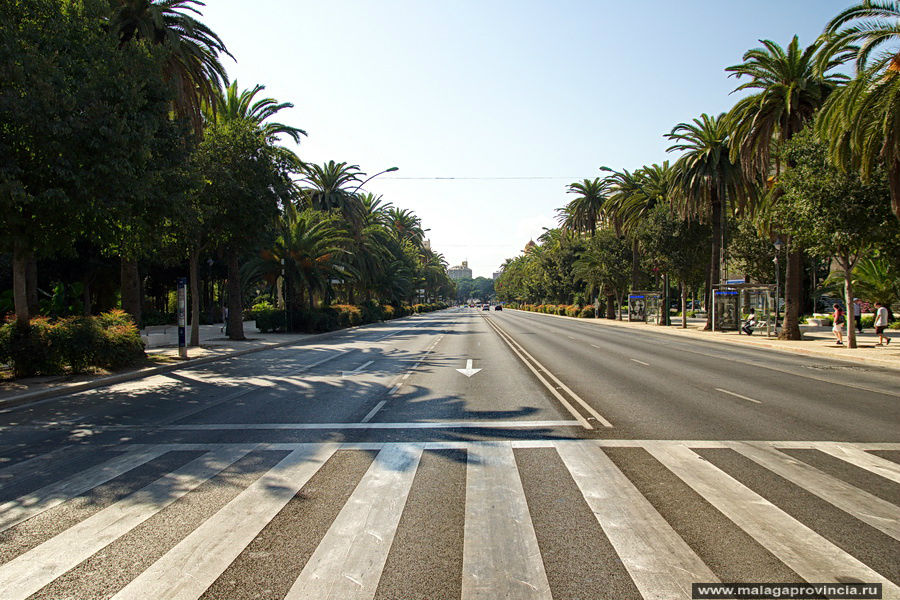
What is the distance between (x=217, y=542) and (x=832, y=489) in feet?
17.3

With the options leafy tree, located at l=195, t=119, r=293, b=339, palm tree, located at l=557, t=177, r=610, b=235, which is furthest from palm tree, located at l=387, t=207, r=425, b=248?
leafy tree, located at l=195, t=119, r=293, b=339

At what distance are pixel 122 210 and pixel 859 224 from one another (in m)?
21.8

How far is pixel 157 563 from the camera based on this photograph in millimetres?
3920

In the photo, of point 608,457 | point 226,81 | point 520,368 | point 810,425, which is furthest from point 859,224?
point 226,81

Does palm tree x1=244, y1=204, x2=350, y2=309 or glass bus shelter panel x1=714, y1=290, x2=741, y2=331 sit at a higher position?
palm tree x1=244, y1=204, x2=350, y2=309

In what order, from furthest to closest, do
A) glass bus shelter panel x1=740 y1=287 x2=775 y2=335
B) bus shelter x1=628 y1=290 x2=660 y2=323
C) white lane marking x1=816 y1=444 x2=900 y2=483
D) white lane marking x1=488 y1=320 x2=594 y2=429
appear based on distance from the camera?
bus shelter x1=628 y1=290 x2=660 y2=323, glass bus shelter panel x1=740 y1=287 x2=775 y2=335, white lane marking x1=488 y1=320 x2=594 y2=429, white lane marking x1=816 y1=444 x2=900 y2=483

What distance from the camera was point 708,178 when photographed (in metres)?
33.6

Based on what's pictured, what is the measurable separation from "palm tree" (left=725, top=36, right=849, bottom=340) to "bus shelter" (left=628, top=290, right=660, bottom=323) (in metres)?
20.8

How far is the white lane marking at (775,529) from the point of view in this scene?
369cm

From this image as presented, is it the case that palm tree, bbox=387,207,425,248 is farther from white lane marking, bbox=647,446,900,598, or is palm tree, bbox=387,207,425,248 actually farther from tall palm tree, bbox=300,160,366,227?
white lane marking, bbox=647,446,900,598

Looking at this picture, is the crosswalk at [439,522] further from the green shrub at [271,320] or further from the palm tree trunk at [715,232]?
the palm tree trunk at [715,232]

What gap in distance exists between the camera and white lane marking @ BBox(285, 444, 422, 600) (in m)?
3.54

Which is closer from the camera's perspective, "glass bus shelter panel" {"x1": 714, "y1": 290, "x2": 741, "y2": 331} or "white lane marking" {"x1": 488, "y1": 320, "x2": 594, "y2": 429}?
"white lane marking" {"x1": 488, "y1": 320, "x2": 594, "y2": 429}

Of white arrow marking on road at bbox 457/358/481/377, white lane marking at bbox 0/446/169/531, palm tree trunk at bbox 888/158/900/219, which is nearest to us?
white lane marking at bbox 0/446/169/531
